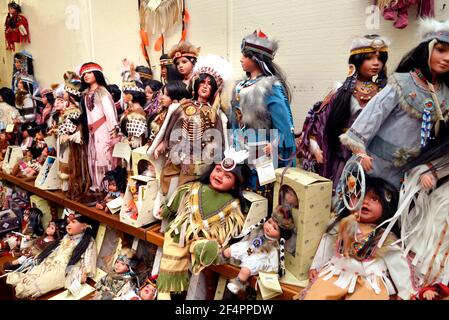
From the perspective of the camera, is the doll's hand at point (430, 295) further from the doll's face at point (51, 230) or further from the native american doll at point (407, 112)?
the doll's face at point (51, 230)

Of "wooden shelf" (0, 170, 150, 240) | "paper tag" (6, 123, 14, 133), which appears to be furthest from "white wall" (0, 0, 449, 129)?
"wooden shelf" (0, 170, 150, 240)

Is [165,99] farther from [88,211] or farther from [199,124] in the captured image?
[88,211]

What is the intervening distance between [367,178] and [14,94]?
3.12 meters

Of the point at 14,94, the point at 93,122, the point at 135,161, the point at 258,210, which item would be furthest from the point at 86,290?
the point at 14,94

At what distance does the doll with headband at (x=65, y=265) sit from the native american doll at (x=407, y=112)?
4.89 feet

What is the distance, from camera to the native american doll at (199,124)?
1.46m

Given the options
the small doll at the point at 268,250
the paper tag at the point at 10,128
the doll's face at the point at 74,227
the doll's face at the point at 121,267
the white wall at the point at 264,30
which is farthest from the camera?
the paper tag at the point at 10,128

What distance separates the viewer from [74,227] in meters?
1.88

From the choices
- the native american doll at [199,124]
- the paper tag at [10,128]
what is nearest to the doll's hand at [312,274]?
the native american doll at [199,124]

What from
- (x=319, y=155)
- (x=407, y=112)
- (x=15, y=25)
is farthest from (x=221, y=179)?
(x=15, y=25)

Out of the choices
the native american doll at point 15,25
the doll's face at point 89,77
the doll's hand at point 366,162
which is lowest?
the doll's hand at point 366,162

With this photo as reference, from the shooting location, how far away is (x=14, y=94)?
299cm

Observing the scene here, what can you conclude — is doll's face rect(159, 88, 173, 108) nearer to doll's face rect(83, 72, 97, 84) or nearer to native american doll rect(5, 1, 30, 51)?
doll's face rect(83, 72, 97, 84)

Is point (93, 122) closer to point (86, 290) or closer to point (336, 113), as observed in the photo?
point (86, 290)
